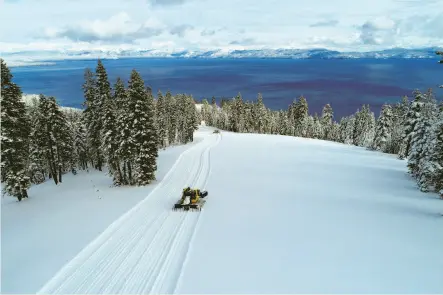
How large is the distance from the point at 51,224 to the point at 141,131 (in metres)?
12.1

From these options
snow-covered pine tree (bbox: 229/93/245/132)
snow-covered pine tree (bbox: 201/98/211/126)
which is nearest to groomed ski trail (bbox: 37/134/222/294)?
snow-covered pine tree (bbox: 229/93/245/132)

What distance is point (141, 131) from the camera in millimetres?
29094

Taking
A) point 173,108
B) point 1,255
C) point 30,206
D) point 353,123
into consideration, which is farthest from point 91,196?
point 353,123

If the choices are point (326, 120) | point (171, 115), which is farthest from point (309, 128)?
point (171, 115)

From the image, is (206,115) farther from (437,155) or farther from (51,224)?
(51,224)

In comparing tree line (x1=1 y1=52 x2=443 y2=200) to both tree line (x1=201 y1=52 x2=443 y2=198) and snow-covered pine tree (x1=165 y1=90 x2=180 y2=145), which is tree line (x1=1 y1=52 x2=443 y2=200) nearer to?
tree line (x1=201 y1=52 x2=443 y2=198)

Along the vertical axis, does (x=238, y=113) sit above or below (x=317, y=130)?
above

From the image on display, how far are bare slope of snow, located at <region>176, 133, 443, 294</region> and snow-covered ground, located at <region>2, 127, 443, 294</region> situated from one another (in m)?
0.07

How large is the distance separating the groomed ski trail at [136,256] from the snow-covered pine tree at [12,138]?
12883 mm

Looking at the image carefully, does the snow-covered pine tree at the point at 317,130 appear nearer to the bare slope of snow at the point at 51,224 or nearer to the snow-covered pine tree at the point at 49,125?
the bare slope of snow at the point at 51,224

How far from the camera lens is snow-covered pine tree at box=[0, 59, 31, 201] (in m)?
25.1

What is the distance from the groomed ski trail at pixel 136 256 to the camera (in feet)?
41.1

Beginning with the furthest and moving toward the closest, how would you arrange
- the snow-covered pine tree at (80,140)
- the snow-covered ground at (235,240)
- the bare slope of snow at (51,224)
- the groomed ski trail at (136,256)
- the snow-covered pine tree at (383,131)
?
the snow-covered pine tree at (383,131) < the snow-covered pine tree at (80,140) < the bare slope of snow at (51,224) < the snow-covered ground at (235,240) < the groomed ski trail at (136,256)

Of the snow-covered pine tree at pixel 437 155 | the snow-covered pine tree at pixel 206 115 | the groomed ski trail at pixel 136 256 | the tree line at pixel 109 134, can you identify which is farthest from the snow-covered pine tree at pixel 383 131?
the snow-covered pine tree at pixel 206 115
